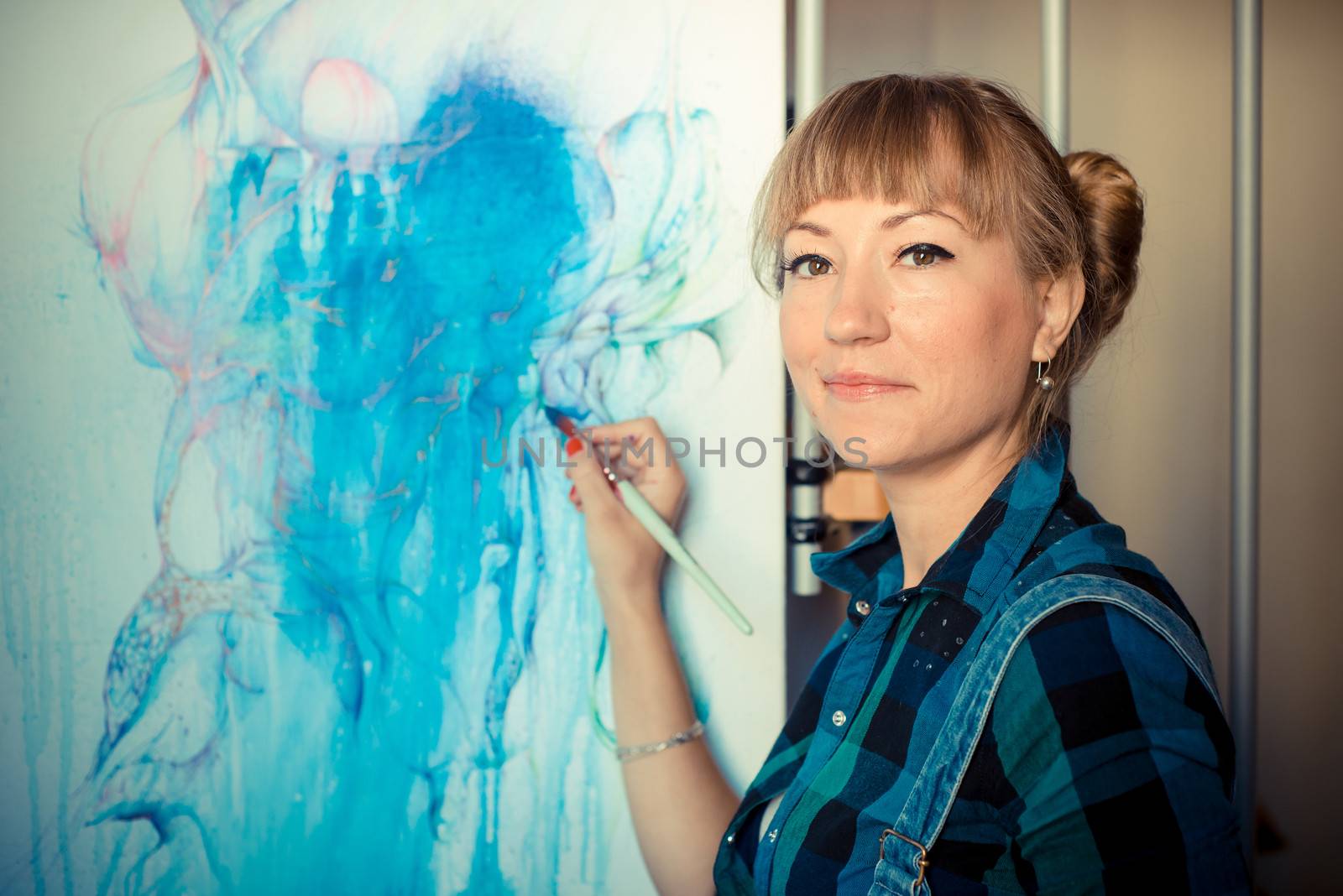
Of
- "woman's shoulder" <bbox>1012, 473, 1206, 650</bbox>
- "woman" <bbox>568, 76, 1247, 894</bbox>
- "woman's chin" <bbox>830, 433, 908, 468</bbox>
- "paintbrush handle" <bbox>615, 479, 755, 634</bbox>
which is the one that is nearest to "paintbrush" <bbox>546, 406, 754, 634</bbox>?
"paintbrush handle" <bbox>615, 479, 755, 634</bbox>

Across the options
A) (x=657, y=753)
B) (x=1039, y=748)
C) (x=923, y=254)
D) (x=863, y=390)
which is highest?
(x=923, y=254)

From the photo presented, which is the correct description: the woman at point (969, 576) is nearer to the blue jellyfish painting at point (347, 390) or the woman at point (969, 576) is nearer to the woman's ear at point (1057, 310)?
the woman's ear at point (1057, 310)

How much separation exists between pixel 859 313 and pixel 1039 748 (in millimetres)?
347

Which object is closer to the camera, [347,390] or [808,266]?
[808,266]

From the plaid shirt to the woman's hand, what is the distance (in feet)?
0.81

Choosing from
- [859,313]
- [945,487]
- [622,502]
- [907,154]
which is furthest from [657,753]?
[907,154]

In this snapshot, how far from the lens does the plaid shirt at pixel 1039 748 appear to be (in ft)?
1.93

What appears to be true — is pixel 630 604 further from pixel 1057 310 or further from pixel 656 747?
pixel 1057 310

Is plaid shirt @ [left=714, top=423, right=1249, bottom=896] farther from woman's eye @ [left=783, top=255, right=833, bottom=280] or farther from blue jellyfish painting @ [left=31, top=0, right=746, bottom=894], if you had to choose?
blue jellyfish painting @ [left=31, top=0, right=746, bottom=894]

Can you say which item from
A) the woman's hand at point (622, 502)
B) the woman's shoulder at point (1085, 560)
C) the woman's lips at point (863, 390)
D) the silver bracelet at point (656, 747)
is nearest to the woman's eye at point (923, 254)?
the woman's lips at point (863, 390)

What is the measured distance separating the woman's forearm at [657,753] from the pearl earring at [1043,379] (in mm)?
435

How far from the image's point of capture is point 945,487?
856 millimetres

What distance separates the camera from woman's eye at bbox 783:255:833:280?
860 millimetres

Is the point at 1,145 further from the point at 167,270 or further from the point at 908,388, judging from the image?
the point at 908,388
